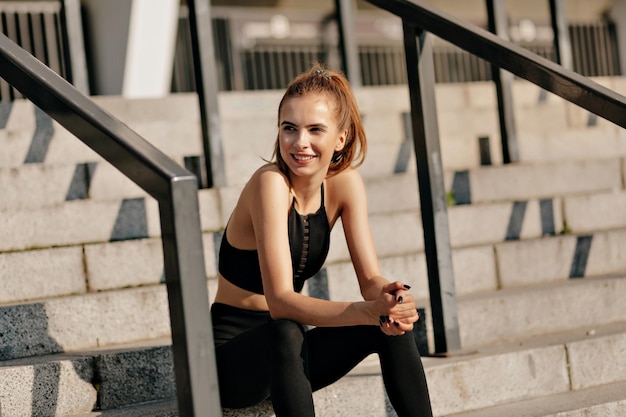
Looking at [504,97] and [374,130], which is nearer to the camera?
[504,97]

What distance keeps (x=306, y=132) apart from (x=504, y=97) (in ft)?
8.20

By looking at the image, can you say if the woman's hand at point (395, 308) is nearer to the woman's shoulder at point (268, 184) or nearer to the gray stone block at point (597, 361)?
the woman's shoulder at point (268, 184)

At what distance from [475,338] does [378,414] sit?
0.66 m

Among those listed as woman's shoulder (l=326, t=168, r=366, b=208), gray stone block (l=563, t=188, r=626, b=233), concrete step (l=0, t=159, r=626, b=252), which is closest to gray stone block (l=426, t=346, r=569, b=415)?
woman's shoulder (l=326, t=168, r=366, b=208)

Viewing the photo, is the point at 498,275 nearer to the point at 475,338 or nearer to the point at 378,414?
the point at 475,338

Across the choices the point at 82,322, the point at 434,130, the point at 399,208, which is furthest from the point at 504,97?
the point at 82,322

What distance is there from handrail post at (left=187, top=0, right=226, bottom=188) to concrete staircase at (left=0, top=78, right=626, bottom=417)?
185mm

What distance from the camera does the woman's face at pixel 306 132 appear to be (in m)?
2.58

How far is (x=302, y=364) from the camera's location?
235cm

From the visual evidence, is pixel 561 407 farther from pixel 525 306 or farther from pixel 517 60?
pixel 517 60

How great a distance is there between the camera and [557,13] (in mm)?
5703

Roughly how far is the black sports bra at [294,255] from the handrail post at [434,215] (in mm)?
538

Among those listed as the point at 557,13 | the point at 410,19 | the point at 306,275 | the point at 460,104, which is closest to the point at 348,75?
the point at 460,104

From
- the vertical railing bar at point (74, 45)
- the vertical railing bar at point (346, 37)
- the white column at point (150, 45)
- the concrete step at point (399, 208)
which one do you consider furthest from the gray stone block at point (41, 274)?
the white column at point (150, 45)
